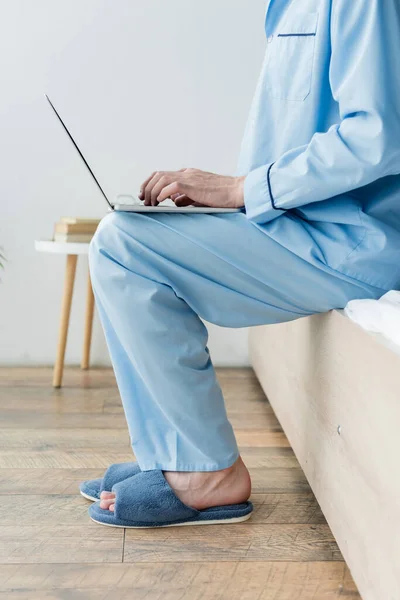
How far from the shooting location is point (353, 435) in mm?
1169

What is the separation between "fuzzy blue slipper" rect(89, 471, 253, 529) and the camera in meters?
1.38

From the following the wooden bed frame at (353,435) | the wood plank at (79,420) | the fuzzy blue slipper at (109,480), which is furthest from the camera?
the wood plank at (79,420)

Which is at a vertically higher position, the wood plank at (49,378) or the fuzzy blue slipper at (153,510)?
the fuzzy blue slipper at (153,510)

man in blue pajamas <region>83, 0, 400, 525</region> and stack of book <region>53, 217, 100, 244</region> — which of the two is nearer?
man in blue pajamas <region>83, 0, 400, 525</region>

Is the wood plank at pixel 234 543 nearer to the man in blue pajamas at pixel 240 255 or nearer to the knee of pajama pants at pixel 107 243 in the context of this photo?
the man in blue pajamas at pixel 240 255

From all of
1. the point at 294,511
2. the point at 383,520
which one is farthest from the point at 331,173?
the point at 294,511

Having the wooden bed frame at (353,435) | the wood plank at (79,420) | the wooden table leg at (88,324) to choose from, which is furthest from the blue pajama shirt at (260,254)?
the wooden table leg at (88,324)

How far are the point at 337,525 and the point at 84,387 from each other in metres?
1.35

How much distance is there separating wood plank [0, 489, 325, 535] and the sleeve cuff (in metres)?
0.54

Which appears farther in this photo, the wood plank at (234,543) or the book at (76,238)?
the book at (76,238)

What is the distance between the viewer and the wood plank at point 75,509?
→ 142cm

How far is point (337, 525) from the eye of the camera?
49.8 inches

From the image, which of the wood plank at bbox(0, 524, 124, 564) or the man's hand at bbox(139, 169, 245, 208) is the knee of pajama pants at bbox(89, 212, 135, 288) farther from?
the wood plank at bbox(0, 524, 124, 564)

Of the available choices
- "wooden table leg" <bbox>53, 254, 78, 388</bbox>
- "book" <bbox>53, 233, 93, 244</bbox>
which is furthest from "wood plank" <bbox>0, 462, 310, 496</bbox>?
"book" <bbox>53, 233, 93, 244</bbox>
